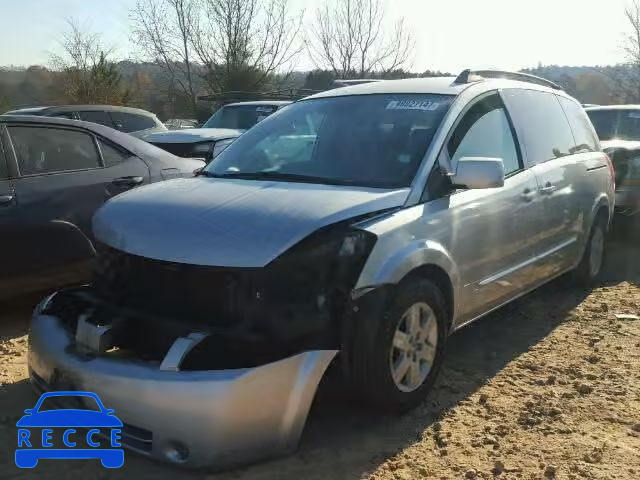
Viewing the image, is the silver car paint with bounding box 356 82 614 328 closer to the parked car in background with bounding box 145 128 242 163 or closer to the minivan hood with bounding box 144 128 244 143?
the parked car in background with bounding box 145 128 242 163

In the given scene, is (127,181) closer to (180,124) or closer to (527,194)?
(527,194)

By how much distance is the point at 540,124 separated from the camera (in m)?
4.82

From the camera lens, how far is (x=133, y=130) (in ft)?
41.5

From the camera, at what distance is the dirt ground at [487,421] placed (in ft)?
9.37

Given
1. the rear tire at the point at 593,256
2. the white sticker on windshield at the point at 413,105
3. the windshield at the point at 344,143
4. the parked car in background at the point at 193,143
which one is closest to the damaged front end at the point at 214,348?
the windshield at the point at 344,143

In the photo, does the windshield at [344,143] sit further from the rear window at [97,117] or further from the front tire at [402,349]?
the rear window at [97,117]

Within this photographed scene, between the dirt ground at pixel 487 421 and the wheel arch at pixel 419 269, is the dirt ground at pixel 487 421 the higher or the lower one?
the lower one

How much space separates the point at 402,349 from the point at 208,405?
3.61 feet

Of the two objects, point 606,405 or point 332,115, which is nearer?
point 606,405

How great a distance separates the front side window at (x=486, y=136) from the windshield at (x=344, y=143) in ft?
0.56

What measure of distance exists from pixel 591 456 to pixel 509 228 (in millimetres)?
1531

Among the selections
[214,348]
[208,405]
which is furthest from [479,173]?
[208,405]

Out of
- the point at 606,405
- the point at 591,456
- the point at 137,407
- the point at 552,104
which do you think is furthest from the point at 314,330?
the point at 552,104

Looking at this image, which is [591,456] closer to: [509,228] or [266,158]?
[509,228]
